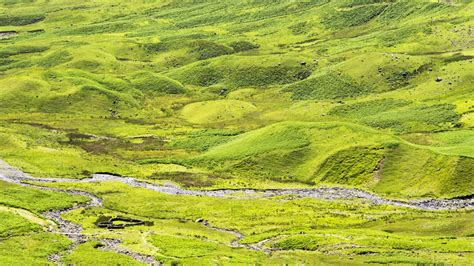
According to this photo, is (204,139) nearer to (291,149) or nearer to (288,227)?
(291,149)

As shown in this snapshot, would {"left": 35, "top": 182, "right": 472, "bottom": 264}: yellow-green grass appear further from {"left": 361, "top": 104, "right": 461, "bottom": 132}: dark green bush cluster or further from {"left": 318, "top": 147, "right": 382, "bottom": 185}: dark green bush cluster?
{"left": 361, "top": 104, "right": 461, "bottom": 132}: dark green bush cluster

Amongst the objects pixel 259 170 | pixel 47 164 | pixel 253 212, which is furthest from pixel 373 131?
pixel 47 164

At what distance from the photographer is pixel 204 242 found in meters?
97.1

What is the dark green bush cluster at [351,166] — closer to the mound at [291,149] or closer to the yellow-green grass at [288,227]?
the mound at [291,149]

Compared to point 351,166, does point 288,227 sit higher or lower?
higher

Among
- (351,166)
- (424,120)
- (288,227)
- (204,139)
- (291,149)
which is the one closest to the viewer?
(288,227)

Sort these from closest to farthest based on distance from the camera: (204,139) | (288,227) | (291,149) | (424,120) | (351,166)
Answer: (288,227) < (351,166) < (291,149) < (204,139) < (424,120)

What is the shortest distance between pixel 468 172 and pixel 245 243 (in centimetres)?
5655

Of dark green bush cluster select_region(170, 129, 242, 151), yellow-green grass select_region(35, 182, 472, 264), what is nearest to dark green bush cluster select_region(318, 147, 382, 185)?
yellow-green grass select_region(35, 182, 472, 264)

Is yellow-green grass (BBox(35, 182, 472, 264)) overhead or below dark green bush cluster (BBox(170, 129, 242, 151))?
overhead

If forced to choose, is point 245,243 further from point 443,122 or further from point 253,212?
point 443,122

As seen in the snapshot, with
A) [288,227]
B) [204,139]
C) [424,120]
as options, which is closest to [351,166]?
[288,227]

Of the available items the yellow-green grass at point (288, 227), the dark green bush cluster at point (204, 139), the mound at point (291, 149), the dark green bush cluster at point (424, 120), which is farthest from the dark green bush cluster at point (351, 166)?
the dark green bush cluster at point (424, 120)

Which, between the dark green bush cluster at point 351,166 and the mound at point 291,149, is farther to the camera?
the mound at point 291,149
